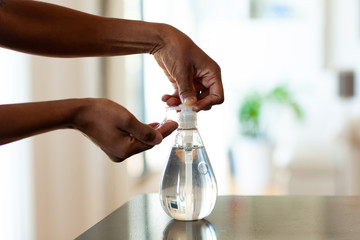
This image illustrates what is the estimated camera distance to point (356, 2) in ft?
22.3

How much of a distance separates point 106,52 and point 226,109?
16.8 feet

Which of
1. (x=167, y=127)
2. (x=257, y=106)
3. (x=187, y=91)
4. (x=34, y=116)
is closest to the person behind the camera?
(x=34, y=116)

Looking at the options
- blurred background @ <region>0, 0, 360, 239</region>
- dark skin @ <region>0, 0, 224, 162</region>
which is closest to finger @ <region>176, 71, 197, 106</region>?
dark skin @ <region>0, 0, 224, 162</region>

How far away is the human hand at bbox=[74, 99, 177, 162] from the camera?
0.81m

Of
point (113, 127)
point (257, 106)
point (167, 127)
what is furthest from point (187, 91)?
point (257, 106)

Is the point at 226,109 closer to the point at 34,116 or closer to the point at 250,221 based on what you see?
the point at 250,221

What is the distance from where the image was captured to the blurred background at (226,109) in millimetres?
2422

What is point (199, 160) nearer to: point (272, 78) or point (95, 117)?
point (95, 117)

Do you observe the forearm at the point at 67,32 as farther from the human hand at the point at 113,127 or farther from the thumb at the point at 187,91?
the human hand at the point at 113,127

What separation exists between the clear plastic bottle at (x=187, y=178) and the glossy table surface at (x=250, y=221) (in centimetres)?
3

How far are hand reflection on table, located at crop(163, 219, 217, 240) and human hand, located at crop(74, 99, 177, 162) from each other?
0.49ft

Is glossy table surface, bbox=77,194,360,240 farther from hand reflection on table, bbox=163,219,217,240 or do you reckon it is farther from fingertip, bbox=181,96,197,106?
fingertip, bbox=181,96,197,106

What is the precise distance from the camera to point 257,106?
17.6 ft

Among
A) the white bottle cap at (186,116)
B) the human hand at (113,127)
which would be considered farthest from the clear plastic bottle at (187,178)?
the human hand at (113,127)
